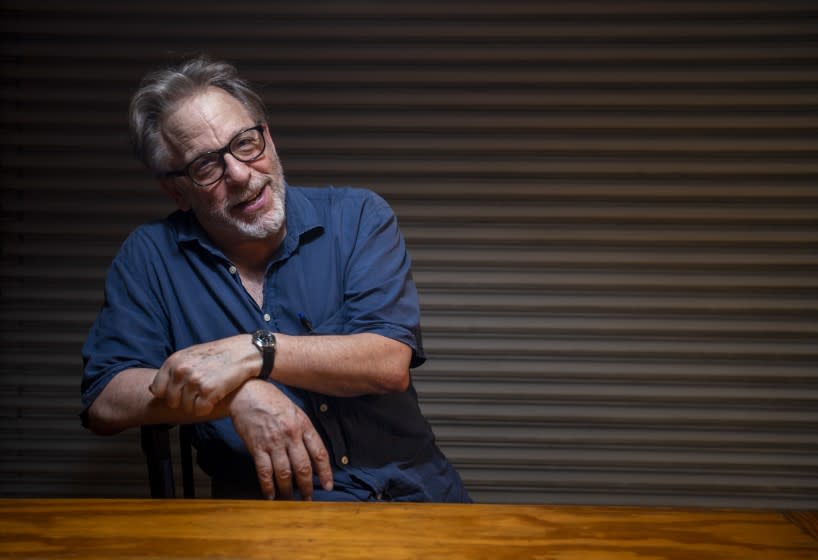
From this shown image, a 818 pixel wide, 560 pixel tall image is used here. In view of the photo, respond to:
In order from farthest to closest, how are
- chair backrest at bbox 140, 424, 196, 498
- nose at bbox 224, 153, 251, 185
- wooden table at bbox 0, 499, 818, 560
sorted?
1. nose at bbox 224, 153, 251, 185
2. chair backrest at bbox 140, 424, 196, 498
3. wooden table at bbox 0, 499, 818, 560

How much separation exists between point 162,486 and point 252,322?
0.46 meters

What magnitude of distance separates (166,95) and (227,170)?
0.87 ft

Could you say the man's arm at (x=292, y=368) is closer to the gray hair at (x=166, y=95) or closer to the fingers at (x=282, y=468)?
the fingers at (x=282, y=468)

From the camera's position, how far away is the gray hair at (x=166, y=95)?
202 cm

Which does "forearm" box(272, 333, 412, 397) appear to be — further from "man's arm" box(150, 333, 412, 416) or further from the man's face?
the man's face

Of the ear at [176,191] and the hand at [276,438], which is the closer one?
the hand at [276,438]

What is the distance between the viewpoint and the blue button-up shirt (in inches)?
76.0

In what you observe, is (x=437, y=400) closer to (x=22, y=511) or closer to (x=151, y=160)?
(x=151, y=160)

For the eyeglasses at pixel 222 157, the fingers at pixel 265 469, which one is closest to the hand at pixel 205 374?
the fingers at pixel 265 469

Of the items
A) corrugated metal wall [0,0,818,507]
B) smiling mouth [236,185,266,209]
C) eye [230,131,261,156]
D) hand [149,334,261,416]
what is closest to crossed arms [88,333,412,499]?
hand [149,334,261,416]

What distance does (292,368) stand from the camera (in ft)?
5.75

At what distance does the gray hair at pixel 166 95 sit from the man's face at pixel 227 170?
0.03 m

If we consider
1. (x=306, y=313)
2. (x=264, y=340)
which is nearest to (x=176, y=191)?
(x=306, y=313)

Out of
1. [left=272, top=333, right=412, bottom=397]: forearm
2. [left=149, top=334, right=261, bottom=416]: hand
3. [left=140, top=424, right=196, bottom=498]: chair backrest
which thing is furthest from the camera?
[left=140, top=424, right=196, bottom=498]: chair backrest
